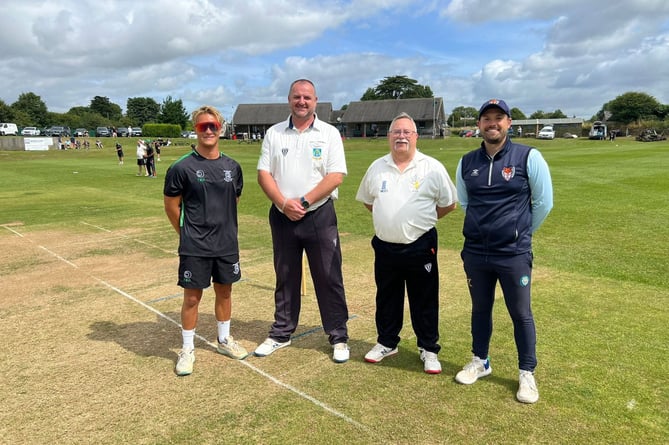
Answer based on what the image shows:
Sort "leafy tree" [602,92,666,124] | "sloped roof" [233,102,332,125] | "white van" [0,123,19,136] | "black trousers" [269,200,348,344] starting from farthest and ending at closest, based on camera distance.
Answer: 1. "leafy tree" [602,92,666,124]
2. "sloped roof" [233,102,332,125]
3. "white van" [0,123,19,136]
4. "black trousers" [269,200,348,344]

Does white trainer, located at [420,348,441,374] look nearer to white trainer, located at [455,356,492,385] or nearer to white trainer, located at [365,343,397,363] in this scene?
white trainer, located at [455,356,492,385]

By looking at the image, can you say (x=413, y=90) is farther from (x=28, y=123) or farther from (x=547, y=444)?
(x=547, y=444)

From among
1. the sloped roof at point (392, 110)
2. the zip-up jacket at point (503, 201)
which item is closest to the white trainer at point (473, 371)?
the zip-up jacket at point (503, 201)

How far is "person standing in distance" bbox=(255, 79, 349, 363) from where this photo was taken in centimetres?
440

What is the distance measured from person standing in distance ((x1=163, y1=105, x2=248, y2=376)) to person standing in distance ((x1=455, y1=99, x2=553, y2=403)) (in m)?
2.13

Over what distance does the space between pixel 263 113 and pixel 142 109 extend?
51.1 metres

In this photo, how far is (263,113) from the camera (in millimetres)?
Result: 85875

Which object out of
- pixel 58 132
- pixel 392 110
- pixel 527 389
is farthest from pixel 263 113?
pixel 527 389

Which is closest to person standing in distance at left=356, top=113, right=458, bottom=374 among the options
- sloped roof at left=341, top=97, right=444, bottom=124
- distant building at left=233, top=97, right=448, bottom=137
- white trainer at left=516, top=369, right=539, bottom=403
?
white trainer at left=516, top=369, right=539, bottom=403

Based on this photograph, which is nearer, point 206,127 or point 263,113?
point 206,127

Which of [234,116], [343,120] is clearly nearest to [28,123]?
[234,116]

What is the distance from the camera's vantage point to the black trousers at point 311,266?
14.8ft

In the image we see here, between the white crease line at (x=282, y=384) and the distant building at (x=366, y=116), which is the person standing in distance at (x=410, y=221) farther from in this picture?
the distant building at (x=366, y=116)

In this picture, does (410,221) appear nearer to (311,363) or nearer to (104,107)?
(311,363)
